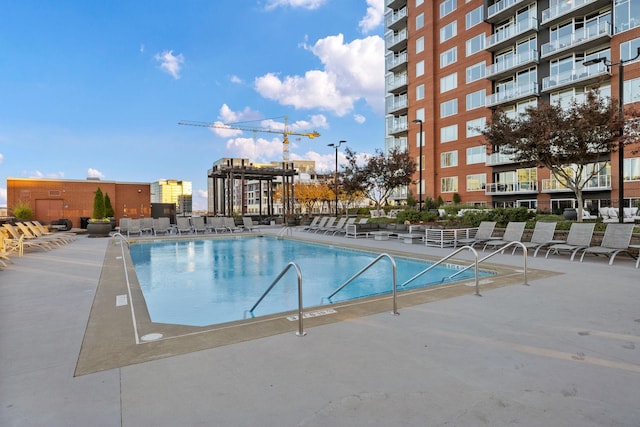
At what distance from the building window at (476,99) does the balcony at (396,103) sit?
7900 mm

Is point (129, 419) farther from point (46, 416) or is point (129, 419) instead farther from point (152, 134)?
point (152, 134)

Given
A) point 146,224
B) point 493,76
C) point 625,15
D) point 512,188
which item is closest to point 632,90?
point 625,15

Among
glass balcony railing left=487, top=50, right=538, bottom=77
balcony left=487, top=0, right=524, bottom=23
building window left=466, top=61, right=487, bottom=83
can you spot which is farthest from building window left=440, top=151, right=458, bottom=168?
balcony left=487, top=0, right=524, bottom=23

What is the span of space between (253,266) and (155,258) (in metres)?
4.32

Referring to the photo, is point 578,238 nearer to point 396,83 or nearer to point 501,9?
point 501,9

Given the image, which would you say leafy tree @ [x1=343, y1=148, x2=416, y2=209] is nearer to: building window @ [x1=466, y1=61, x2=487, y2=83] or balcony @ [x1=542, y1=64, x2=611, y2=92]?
balcony @ [x1=542, y1=64, x2=611, y2=92]

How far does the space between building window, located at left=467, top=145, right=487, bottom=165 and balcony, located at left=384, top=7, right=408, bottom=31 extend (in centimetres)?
1789

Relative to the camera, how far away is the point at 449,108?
1394 inches

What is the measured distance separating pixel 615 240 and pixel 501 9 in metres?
29.1

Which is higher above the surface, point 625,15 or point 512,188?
point 625,15

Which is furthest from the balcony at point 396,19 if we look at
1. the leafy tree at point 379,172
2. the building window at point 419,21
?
the leafy tree at point 379,172

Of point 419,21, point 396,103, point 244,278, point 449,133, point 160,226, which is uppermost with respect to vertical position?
point 419,21

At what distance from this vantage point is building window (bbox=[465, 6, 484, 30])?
3265cm

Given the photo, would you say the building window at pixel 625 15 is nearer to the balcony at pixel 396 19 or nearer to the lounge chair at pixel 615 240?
the balcony at pixel 396 19
